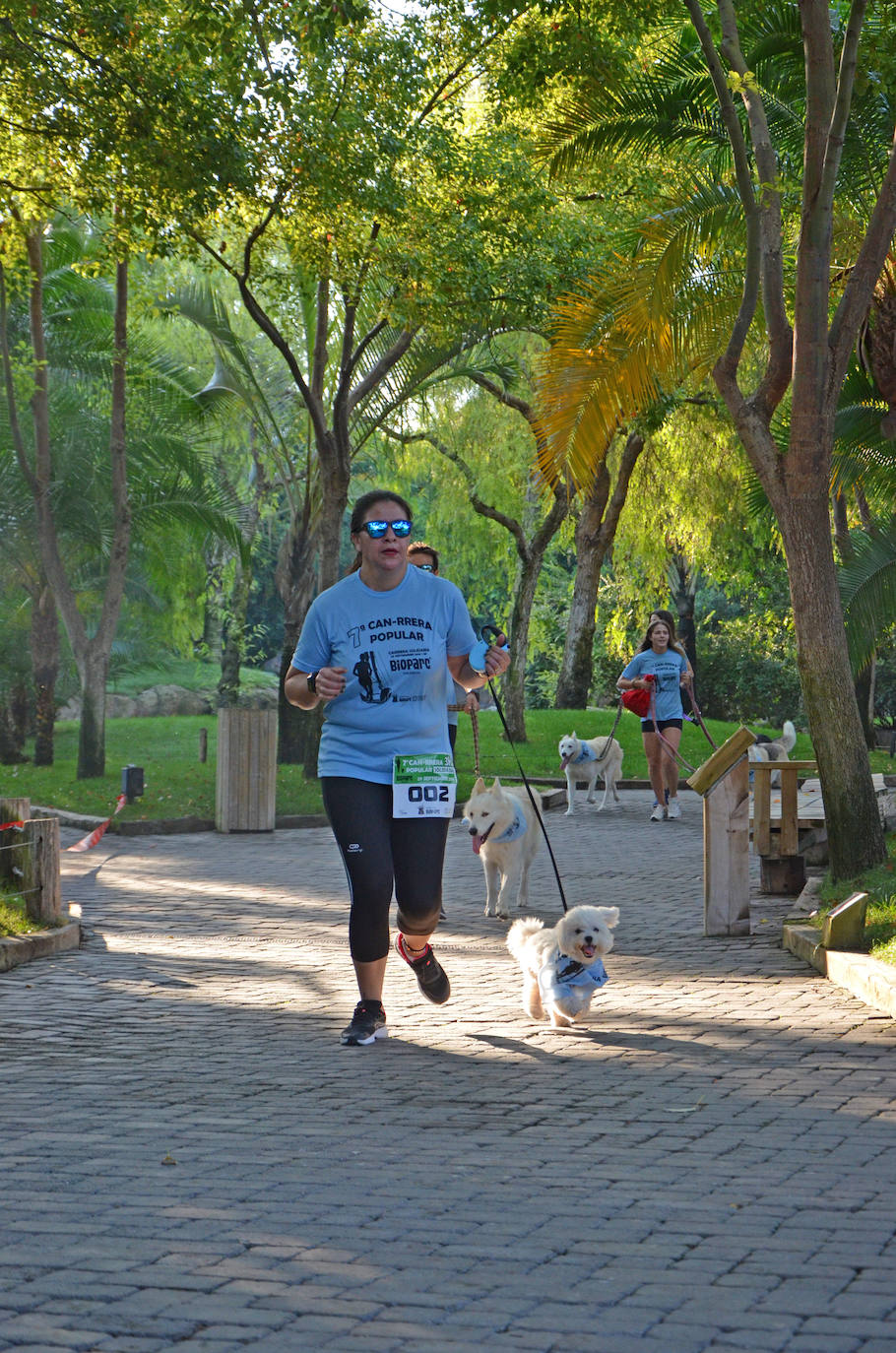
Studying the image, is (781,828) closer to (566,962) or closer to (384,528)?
(566,962)

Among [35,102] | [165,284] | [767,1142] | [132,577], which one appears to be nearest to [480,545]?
[132,577]

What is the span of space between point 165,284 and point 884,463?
38.0 feet

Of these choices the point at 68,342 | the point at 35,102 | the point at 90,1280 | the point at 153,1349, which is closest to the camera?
the point at 153,1349

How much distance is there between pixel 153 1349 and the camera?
323 centimetres

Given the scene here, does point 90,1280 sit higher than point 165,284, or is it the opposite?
point 165,284

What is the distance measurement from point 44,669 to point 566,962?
21975mm

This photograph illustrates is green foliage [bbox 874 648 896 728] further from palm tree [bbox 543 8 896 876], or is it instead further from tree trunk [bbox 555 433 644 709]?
palm tree [bbox 543 8 896 876]

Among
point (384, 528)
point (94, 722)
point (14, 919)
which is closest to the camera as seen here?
point (384, 528)

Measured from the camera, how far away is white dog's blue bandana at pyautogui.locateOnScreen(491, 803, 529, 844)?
1038cm

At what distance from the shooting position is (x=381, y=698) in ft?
20.8

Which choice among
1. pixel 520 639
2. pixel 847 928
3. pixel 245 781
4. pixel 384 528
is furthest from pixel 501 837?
pixel 520 639

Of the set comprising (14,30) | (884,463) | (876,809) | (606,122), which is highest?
(14,30)

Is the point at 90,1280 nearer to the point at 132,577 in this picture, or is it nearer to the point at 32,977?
the point at 32,977

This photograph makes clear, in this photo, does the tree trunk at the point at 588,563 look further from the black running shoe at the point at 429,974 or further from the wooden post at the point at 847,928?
the black running shoe at the point at 429,974
